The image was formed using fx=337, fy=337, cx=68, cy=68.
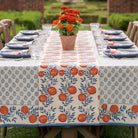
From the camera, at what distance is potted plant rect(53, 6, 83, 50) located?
3414mm

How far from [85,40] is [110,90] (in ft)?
5.20

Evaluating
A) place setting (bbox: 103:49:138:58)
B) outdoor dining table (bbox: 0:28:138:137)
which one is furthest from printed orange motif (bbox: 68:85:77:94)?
place setting (bbox: 103:49:138:58)

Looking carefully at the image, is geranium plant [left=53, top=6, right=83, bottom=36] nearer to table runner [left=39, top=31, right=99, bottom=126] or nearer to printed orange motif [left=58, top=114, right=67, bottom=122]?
table runner [left=39, top=31, right=99, bottom=126]

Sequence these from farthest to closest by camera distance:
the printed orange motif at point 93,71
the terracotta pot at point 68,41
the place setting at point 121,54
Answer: the terracotta pot at point 68,41, the place setting at point 121,54, the printed orange motif at point 93,71

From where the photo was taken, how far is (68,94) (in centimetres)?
287

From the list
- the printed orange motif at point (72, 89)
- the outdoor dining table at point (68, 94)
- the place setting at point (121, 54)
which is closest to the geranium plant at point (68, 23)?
the place setting at point (121, 54)

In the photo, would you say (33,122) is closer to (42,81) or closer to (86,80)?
(42,81)

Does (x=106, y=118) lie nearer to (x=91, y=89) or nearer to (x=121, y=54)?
(x=91, y=89)

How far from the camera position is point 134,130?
11.4 ft

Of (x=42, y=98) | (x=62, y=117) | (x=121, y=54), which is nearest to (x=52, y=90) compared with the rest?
(x=42, y=98)

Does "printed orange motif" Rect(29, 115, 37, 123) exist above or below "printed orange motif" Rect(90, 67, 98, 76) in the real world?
below

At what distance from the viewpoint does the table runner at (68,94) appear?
2.86 meters

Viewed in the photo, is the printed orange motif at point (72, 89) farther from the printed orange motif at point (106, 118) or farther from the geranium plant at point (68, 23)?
the geranium plant at point (68, 23)

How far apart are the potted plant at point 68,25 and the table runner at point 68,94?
68 cm
